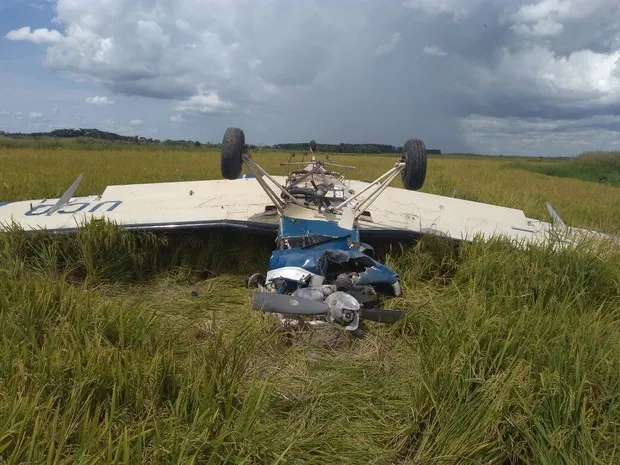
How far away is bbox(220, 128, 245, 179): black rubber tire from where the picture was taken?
4703mm

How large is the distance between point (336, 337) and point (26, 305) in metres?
2.15

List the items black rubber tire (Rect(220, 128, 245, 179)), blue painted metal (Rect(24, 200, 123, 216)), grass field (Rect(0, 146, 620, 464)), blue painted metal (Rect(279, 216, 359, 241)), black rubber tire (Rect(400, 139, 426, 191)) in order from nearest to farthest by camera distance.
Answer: grass field (Rect(0, 146, 620, 464)) → black rubber tire (Rect(220, 128, 245, 179)) → blue painted metal (Rect(279, 216, 359, 241)) → black rubber tire (Rect(400, 139, 426, 191)) → blue painted metal (Rect(24, 200, 123, 216))

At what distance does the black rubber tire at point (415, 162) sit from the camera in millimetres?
5070

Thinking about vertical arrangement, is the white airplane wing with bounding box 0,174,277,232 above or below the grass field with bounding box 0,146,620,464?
above

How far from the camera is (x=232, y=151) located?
4.70m

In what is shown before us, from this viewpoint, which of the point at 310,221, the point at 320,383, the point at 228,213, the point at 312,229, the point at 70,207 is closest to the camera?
the point at 320,383

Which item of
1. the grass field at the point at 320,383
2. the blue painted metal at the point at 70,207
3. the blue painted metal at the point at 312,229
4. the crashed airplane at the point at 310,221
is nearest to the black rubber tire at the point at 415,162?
the crashed airplane at the point at 310,221

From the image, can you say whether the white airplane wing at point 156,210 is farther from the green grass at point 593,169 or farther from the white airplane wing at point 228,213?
the green grass at point 593,169

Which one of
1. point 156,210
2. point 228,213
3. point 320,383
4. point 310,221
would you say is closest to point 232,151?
point 310,221

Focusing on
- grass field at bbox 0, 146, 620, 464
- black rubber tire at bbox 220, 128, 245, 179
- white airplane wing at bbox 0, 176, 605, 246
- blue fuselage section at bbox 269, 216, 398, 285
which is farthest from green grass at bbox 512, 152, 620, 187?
grass field at bbox 0, 146, 620, 464

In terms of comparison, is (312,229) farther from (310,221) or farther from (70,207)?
(70,207)

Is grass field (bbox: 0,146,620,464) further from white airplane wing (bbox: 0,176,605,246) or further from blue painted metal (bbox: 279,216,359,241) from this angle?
white airplane wing (bbox: 0,176,605,246)

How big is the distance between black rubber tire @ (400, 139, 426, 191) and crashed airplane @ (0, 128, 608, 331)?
1cm

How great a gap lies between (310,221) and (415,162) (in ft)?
4.35
